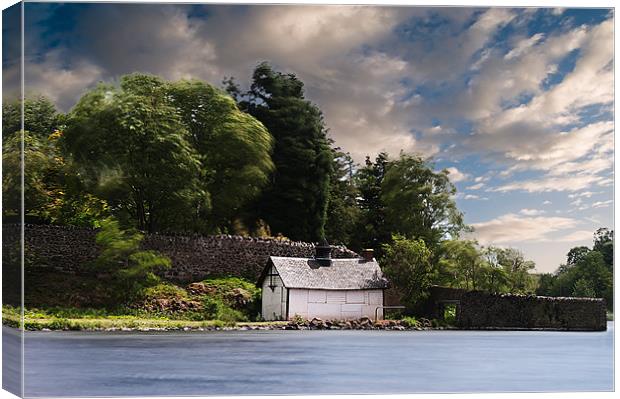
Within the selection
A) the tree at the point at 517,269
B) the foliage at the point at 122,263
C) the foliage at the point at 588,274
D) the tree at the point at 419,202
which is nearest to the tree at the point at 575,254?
the foliage at the point at 588,274

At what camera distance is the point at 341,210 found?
16.1 metres

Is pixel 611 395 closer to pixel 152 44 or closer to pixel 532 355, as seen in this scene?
pixel 532 355

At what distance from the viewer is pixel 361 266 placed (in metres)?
14.1

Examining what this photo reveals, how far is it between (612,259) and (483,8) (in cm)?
273

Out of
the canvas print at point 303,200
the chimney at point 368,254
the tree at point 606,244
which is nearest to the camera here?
the canvas print at point 303,200

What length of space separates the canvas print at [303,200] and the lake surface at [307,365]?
34mm

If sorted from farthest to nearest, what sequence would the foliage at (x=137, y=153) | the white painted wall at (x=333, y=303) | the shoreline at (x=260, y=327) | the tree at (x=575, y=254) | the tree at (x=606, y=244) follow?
the white painted wall at (x=333, y=303) → the foliage at (x=137, y=153) → the shoreline at (x=260, y=327) → the tree at (x=575, y=254) → the tree at (x=606, y=244)

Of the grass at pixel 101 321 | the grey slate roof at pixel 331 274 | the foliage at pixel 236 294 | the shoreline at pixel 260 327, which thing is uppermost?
the grey slate roof at pixel 331 274

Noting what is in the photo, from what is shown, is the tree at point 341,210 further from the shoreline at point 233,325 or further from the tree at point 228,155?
the shoreline at point 233,325

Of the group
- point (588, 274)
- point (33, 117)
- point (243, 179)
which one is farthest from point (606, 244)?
point (243, 179)

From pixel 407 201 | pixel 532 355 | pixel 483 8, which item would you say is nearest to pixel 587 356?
pixel 532 355

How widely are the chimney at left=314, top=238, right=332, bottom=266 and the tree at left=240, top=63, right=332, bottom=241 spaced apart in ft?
3.44

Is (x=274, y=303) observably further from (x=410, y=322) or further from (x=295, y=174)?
(x=295, y=174)

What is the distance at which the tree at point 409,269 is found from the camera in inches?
528
